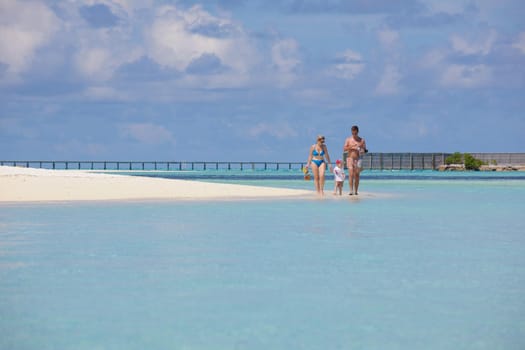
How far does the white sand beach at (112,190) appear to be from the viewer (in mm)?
21828

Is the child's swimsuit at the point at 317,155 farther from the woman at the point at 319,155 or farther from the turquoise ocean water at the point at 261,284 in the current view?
the turquoise ocean water at the point at 261,284

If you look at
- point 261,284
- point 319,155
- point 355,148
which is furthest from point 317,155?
point 261,284

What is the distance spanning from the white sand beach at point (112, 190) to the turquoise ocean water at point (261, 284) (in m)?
7.96

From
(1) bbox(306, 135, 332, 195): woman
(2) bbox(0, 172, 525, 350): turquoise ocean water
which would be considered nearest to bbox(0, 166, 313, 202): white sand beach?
(1) bbox(306, 135, 332, 195): woman

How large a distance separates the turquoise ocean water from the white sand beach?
7.96 metres

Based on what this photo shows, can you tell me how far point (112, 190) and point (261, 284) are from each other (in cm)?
1736

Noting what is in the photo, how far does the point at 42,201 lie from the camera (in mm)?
20094

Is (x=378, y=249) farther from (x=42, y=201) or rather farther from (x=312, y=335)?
(x=42, y=201)

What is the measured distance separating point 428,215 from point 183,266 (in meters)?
8.40

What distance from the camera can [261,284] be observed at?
7.33m

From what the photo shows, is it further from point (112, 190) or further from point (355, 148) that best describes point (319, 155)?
point (112, 190)

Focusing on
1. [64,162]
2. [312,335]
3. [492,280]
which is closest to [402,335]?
[312,335]

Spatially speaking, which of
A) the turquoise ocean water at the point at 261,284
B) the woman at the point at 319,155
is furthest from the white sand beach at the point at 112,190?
the turquoise ocean water at the point at 261,284

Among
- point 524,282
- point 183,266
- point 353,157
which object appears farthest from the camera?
point 353,157
